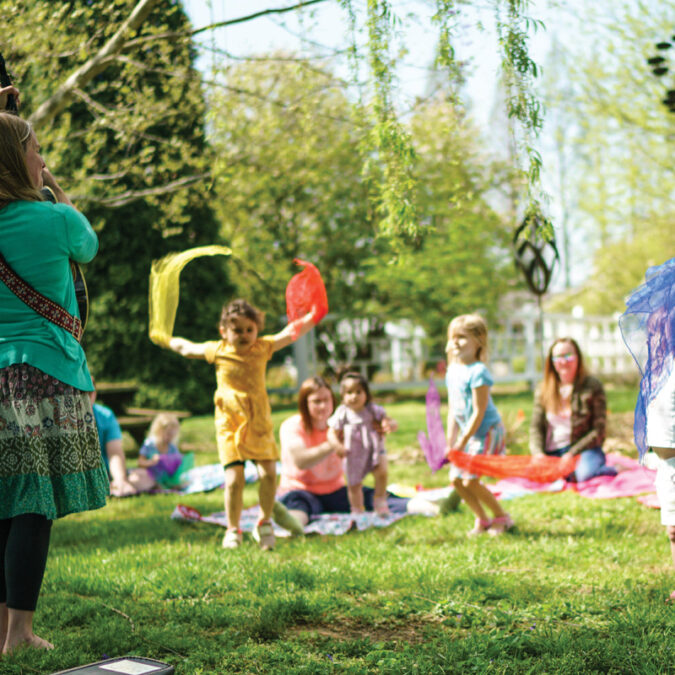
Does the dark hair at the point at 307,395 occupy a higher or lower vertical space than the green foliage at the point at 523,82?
lower

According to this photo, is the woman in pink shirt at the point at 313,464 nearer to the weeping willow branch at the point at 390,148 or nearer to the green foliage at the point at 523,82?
the weeping willow branch at the point at 390,148

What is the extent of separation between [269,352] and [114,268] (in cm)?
828

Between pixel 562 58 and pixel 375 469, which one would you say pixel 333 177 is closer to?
pixel 562 58

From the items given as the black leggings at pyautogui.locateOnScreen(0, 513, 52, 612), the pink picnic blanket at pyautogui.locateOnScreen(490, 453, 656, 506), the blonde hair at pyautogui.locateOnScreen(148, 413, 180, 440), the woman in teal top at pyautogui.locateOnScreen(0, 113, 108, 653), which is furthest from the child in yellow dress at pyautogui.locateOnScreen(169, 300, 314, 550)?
the blonde hair at pyautogui.locateOnScreen(148, 413, 180, 440)

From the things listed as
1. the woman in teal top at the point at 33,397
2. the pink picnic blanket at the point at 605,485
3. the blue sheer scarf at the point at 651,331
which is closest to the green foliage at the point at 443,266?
the pink picnic blanket at the point at 605,485

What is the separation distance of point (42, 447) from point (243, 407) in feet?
7.16

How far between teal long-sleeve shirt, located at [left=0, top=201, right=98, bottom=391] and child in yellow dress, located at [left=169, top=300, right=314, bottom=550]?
1989mm

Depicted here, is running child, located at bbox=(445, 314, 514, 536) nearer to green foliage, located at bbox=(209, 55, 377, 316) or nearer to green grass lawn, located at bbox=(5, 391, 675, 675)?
green grass lawn, located at bbox=(5, 391, 675, 675)

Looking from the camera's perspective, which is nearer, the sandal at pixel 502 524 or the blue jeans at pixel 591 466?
the sandal at pixel 502 524

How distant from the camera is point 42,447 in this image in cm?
279

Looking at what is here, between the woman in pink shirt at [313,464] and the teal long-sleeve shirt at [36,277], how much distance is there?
303 centimetres

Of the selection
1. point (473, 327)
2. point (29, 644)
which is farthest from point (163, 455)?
point (29, 644)

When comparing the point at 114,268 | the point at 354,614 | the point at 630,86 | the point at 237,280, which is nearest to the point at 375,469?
the point at 354,614

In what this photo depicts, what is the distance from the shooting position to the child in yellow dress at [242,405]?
4891 mm
